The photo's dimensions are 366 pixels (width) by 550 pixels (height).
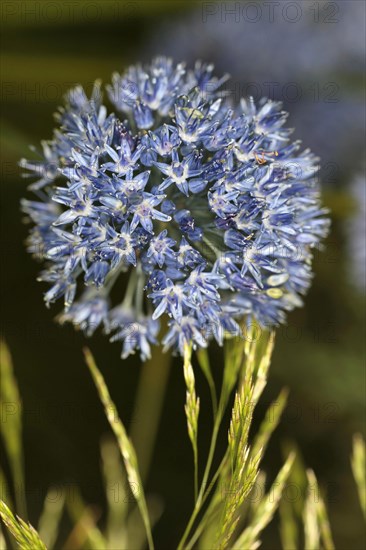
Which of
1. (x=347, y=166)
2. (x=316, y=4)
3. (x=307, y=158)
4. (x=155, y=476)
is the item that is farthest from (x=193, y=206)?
(x=155, y=476)

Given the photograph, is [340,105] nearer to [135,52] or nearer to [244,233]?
[135,52]

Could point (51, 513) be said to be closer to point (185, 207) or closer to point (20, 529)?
point (20, 529)

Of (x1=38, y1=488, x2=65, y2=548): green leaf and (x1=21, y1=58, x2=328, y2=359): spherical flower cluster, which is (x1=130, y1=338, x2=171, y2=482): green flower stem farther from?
(x1=21, y1=58, x2=328, y2=359): spherical flower cluster

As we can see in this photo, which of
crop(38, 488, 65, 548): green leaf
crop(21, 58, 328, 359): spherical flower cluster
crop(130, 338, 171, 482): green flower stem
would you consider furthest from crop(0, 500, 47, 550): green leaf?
crop(130, 338, 171, 482): green flower stem

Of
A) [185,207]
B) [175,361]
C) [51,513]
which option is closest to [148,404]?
[175,361]

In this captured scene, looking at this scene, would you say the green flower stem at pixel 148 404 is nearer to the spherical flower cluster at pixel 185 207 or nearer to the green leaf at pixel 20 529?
the spherical flower cluster at pixel 185 207
